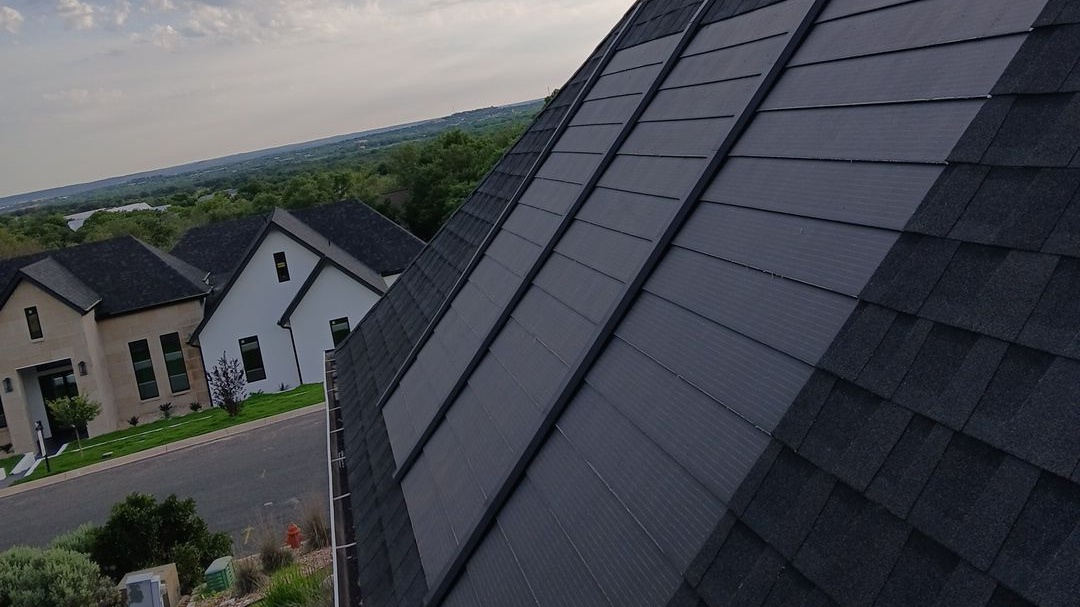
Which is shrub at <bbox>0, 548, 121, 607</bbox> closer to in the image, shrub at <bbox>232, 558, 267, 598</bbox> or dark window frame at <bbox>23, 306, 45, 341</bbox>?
shrub at <bbox>232, 558, 267, 598</bbox>

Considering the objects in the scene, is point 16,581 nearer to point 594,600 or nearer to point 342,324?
point 594,600

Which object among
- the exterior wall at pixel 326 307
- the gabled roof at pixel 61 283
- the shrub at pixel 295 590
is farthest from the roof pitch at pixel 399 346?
the gabled roof at pixel 61 283

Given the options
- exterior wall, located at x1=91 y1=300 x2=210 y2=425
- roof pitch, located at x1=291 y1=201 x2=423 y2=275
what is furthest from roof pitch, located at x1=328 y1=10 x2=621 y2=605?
roof pitch, located at x1=291 y1=201 x2=423 y2=275

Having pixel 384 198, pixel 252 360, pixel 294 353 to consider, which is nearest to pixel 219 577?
pixel 294 353

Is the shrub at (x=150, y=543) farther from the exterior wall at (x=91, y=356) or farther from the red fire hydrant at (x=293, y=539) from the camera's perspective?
the exterior wall at (x=91, y=356)

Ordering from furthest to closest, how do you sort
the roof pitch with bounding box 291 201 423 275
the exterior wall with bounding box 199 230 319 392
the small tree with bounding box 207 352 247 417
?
the roof pitch with bounding box 291 201 423 275 → the exterior wall with bounding box 199 230 319 392 → the small tree with bounding box 207 352 247 417

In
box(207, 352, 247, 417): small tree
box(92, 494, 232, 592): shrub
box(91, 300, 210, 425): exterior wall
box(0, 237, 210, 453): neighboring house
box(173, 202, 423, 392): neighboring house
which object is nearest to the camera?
box(92, 494, 232, 592): shrub

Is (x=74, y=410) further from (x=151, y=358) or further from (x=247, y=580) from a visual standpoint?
(x=247, y=580)
